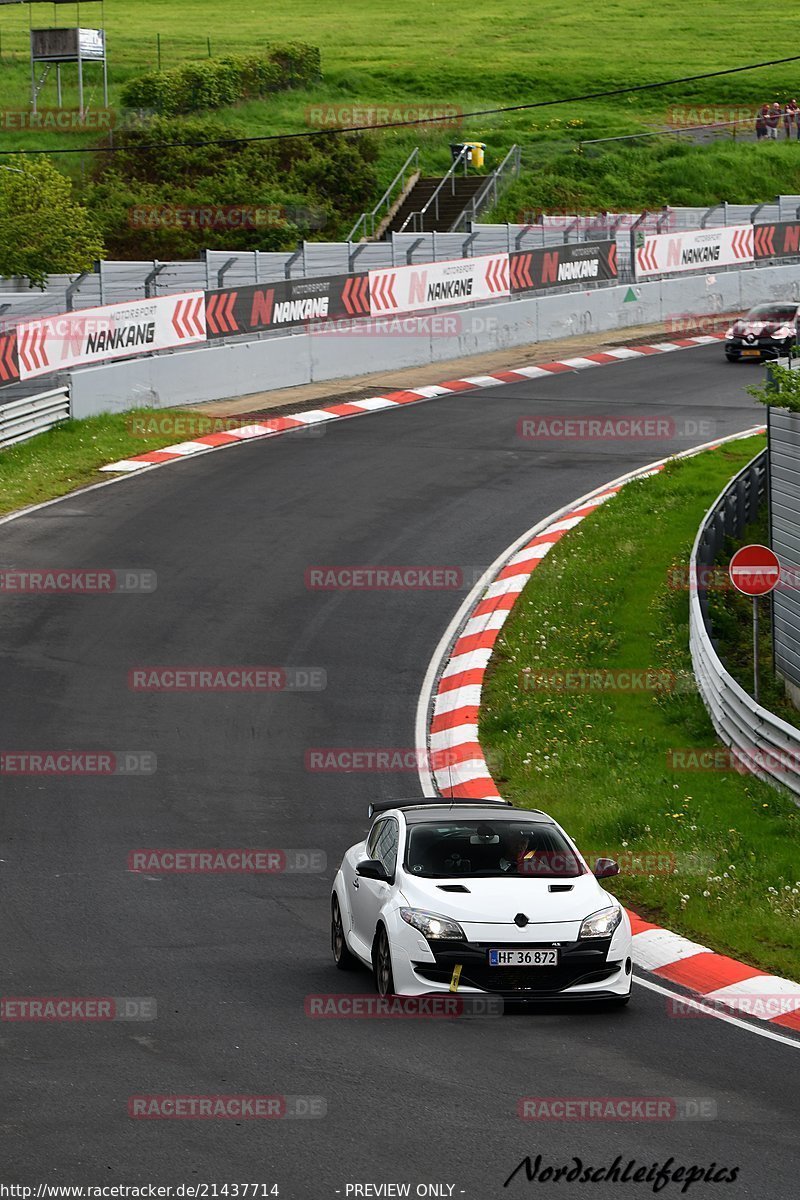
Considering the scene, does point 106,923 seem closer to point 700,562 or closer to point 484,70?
point 700,562

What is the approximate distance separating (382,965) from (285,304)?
88.3ft

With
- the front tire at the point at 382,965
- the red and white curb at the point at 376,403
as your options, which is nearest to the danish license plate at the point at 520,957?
the front tire at the point at 382,965

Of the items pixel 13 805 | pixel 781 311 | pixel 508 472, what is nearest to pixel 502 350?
pixel 781 311

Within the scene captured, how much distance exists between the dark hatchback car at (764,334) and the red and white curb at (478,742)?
6193 mm

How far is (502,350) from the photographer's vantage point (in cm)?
4153

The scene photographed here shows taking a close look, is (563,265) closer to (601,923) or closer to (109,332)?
(109,332)

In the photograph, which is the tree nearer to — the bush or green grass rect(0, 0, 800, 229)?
green grass rect(0, 0, 800, 229)

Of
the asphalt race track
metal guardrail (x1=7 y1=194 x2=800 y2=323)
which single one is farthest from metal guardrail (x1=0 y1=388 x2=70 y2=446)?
metal guardrail (x1=7 y1=194 x2=800 y2=323)

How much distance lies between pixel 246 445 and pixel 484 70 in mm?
61305

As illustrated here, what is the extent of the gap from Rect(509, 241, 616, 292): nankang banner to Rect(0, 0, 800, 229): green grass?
15.7 meters

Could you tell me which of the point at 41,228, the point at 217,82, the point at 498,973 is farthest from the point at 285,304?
the point at 217,82

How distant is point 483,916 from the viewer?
10922mm

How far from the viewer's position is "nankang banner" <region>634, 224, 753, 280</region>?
45.2 metres

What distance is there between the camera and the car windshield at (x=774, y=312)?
130 ft
